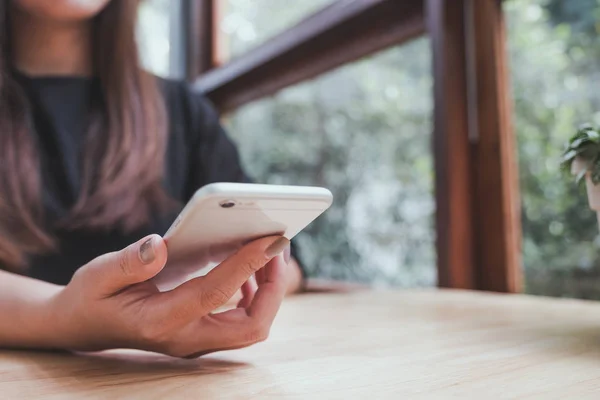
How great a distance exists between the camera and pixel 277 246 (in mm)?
448

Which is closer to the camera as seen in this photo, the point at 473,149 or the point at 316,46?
the point at 473,149

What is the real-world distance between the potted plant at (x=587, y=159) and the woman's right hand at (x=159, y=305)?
0.32 metres

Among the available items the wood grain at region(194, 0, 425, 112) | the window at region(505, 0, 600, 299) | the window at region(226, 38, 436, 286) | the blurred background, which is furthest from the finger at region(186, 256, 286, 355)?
the wood grain at region(194, 0, 425, 112)

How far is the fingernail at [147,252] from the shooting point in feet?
1.31

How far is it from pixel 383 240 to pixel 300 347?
92 cm

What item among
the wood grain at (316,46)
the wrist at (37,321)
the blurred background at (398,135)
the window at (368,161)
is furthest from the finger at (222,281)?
the wood grain at (316,46)

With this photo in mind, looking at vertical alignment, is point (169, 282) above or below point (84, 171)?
below

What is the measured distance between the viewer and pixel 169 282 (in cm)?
48

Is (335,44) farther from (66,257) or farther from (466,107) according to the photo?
(66,257)

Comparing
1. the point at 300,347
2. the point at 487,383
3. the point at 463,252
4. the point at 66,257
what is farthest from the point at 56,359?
the point at 463,252

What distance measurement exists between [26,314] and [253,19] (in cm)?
164

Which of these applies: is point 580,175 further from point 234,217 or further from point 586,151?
point 234,217

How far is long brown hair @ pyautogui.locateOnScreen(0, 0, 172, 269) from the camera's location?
948mm

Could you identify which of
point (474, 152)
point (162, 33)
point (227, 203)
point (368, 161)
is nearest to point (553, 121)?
point (474, 152)
